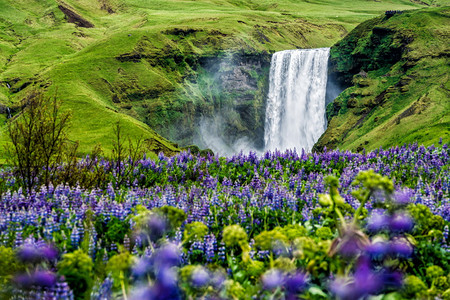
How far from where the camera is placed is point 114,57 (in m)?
47.0

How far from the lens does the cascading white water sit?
4888 centimetres

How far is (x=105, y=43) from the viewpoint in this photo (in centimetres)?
5166

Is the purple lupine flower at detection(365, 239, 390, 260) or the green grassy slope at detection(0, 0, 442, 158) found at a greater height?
the green grassy slope at detection(0, 0, 442, 158)

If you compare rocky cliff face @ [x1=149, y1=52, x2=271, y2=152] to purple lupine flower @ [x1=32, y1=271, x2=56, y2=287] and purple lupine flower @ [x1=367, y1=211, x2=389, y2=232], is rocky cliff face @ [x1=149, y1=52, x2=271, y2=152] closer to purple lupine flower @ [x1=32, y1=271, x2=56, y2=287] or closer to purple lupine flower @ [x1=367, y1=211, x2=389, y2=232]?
purple lupine flower @ [x1=367, y1=211, x2=389, y2=232]

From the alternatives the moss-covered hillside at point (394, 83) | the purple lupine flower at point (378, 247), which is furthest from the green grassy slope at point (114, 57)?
the purple lupine flower at point (378, 247)

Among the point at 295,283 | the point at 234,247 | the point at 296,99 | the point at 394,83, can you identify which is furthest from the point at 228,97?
the point at 295,283

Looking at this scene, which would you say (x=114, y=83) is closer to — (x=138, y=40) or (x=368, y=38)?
(x=138, y=40)

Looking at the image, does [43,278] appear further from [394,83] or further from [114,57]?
[114,57]

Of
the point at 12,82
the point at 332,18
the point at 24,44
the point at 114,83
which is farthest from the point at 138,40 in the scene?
the point at 332,18

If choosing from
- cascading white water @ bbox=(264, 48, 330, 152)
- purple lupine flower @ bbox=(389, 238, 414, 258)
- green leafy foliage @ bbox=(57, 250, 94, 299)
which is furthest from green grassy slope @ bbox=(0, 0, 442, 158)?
Result: purple lupine flower @ bbox=(389, 238, 414, 258)

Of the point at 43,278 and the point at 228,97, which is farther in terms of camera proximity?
the point at 228,97

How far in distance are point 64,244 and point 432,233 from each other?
4.37 metres

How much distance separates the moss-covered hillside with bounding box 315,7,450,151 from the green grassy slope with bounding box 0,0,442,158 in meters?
15.1

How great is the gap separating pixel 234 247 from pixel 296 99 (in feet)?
156
